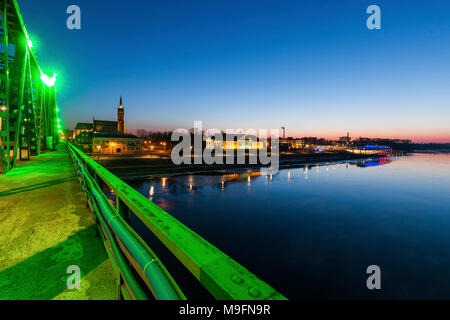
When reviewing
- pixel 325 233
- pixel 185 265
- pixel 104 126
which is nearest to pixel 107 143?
pixel 104 126

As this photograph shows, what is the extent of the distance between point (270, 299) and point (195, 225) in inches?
583

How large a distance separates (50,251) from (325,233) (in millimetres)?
14884

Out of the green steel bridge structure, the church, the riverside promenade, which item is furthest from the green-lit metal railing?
the church

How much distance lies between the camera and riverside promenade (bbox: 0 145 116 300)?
1.91m

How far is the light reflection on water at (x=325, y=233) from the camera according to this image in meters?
9.25

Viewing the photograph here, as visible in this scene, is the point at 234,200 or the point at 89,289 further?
the point at 234,200

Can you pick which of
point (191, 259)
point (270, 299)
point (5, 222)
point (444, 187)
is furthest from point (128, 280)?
point (444, 187)

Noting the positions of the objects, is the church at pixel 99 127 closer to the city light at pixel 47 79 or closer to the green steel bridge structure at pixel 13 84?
the city light at pixel 47 79

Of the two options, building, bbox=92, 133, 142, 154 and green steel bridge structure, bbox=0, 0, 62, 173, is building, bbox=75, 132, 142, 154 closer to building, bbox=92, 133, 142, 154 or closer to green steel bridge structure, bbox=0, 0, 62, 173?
building, bbox=92, 133, 142, 154

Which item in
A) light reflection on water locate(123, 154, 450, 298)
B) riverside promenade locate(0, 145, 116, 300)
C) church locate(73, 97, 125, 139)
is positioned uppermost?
church locate(73, 97, 125, 139)

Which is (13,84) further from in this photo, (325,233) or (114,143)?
(114,143)

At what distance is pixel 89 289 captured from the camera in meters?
1.87

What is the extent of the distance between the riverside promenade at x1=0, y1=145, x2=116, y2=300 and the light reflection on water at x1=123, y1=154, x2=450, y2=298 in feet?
26.6
